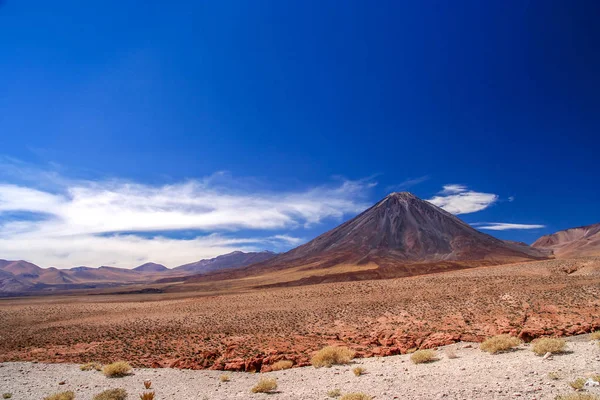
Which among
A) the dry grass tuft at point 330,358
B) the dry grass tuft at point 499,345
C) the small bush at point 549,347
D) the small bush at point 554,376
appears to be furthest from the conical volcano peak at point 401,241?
the small bush at point 554,376

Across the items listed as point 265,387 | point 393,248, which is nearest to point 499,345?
point 265,387

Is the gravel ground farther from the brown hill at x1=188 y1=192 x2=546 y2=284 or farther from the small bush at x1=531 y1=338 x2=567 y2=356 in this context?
the brown hill at x1=188 y1=192 x2=546 y2=284

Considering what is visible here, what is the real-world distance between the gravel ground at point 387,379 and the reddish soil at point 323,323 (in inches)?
68.2

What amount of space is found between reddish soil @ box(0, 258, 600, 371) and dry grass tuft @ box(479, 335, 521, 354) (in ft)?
6.24

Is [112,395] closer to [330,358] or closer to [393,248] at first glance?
[330,358]

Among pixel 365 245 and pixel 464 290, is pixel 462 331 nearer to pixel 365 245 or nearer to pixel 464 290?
pixel 464 290

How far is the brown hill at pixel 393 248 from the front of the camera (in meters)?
94.8

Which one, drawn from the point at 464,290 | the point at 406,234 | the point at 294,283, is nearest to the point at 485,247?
the point at 406,234

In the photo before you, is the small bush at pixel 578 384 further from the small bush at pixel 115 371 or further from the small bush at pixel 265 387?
the small bush at pixel 115 371

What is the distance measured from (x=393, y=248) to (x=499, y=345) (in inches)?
4788

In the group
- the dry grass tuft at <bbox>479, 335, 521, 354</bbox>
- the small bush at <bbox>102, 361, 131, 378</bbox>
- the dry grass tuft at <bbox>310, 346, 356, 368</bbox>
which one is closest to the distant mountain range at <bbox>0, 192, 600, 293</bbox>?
the dry grass tuft at <bbox>310, 346, 356, 368</bbox>

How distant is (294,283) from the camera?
8188cm

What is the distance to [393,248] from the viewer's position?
425 ft

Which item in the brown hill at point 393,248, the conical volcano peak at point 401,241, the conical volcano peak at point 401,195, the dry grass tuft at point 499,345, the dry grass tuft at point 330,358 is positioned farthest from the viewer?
the conical volcano peak at point 401,195
